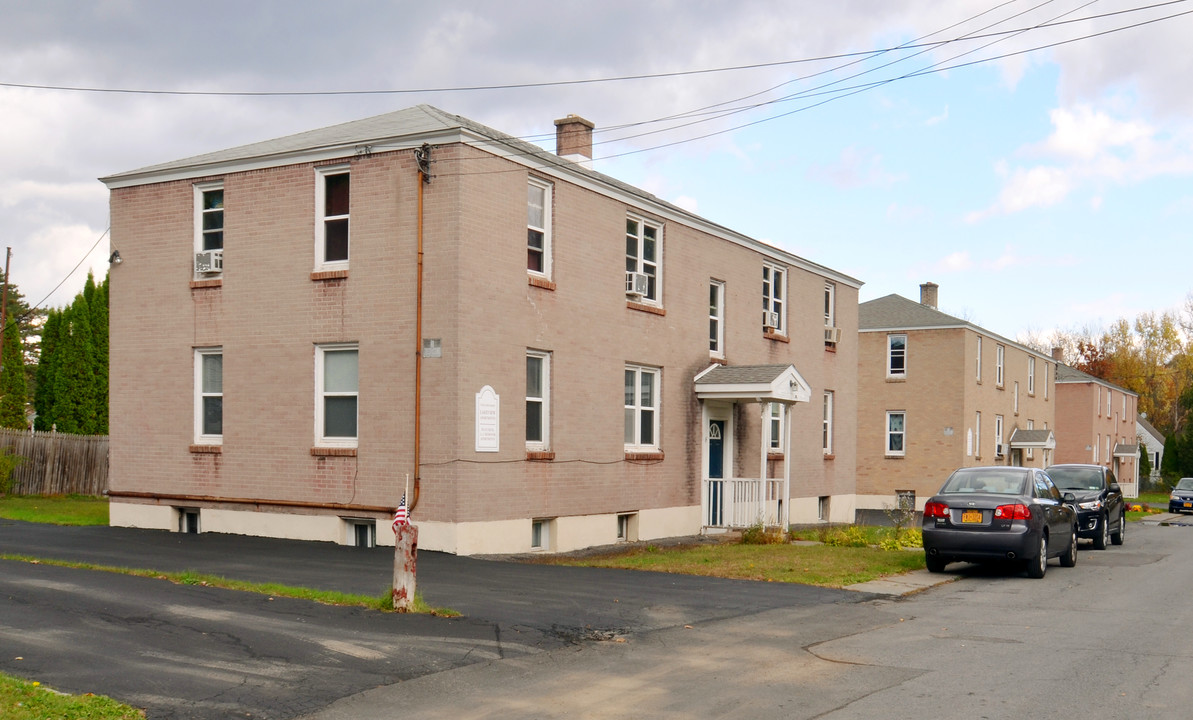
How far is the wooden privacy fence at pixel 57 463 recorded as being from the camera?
2856 cm

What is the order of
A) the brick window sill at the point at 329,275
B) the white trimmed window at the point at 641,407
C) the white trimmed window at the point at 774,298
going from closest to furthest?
the brick window sill at the point at 329,275, the white trimmed window at the point at 641,407, the white trimmed window at the point at 774,298

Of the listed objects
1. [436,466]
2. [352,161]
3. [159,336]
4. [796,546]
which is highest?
[352,161]

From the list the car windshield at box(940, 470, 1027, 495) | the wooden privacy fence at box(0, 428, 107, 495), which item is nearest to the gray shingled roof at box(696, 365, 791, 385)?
the car windshield at box(940, 470, 1027, 495)

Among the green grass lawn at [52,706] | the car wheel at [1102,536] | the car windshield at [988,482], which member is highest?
the car windshield at [988,482]

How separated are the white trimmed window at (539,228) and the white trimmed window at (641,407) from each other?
325 cm

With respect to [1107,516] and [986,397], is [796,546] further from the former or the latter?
[986,397]

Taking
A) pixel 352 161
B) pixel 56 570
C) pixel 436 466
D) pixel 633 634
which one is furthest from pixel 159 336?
pixel 633 634

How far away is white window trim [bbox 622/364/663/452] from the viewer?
71.9 ft

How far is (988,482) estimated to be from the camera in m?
16.8

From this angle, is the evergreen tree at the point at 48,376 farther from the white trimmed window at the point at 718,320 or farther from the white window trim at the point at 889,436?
the white window trim at the point at 889,436

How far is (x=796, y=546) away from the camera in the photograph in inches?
818

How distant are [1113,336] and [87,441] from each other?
267 feet

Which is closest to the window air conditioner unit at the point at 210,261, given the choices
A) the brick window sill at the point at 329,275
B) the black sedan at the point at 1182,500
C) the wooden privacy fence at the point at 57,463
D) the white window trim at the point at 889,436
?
the brick window sill at the point at 329,275

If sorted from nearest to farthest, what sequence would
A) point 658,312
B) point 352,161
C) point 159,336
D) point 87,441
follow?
point 352,161, point 159,336, point 658,312, point 87,441
